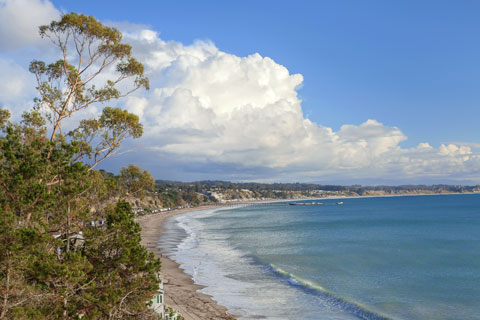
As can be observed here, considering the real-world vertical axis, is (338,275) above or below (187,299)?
below

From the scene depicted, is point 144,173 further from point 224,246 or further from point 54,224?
point 224,246

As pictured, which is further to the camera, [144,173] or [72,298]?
[144,173]

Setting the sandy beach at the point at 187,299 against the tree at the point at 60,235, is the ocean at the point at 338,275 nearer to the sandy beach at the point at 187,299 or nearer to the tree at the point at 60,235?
the sandy beach at the point at 187,299

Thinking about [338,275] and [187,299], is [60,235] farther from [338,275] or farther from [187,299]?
[338,275]

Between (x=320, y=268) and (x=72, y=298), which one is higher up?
(x=72, y=298)

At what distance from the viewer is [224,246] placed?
5572cm

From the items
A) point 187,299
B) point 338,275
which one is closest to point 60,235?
point 187,299

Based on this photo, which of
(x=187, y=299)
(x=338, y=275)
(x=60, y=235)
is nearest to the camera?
(x=60, y=235)

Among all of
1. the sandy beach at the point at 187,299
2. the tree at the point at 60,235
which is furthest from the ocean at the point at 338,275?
the tree at the point at 60,235

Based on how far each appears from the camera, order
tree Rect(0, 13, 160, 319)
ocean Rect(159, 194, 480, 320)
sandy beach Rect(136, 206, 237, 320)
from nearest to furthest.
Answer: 1. tree Rect(0, 13, 160, 319)
2. sandy beach Rect(136, 206, 237, 320)
3. ocean Rect(159, 194, 480, 320)

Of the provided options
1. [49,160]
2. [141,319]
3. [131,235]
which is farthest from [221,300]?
[49,160]

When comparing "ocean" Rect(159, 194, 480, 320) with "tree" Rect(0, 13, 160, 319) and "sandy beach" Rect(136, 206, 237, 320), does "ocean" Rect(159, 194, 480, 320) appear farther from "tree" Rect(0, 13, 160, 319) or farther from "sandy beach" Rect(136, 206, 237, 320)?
"tree" Rect(0, 13, 160, 319)

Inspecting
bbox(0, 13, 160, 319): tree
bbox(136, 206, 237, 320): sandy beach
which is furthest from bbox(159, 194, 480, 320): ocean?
bbox(0, 13, 160, 319): tree

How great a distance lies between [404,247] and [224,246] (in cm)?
2609
